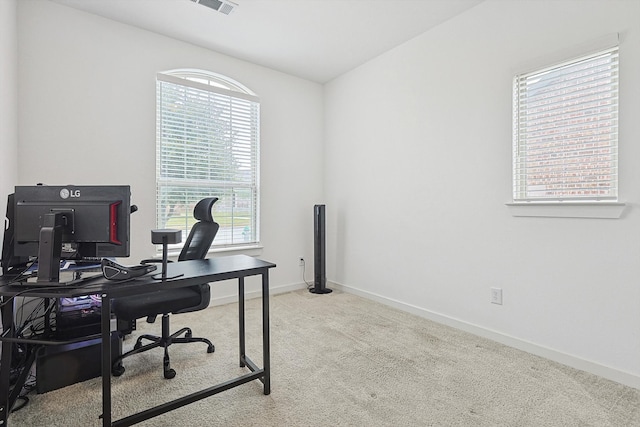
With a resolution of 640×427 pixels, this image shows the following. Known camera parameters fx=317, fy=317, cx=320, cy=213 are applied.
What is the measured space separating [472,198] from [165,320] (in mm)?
2721

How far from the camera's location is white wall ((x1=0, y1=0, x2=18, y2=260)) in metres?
2.25

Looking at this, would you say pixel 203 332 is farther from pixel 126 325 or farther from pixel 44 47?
pixel 44 47

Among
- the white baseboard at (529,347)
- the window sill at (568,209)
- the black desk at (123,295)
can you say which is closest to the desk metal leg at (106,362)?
the black desk at (123,295)

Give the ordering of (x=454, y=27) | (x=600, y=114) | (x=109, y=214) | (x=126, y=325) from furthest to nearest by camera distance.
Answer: (x=454, y=27) → (x=126, y=325) → (x=600, y=114) → (x=109, y=214)

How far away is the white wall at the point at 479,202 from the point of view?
6.81 feet

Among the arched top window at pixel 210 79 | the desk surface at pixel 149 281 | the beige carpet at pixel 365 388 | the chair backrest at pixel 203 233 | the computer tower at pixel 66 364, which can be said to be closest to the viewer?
the desk surface at pixel 149 281

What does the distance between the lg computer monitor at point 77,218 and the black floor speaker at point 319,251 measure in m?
2.70

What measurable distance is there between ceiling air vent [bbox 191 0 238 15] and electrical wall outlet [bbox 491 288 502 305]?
3.33m

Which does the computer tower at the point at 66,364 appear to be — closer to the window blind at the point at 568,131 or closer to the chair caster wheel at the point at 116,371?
the chair caster wheel at the point at 116,371

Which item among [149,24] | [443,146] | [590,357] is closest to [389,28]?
[443,146]

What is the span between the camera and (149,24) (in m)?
3.09

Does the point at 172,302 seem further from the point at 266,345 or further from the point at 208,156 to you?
the point at 208,156

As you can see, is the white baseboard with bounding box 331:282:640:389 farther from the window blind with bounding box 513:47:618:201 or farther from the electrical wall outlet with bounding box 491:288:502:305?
the window blind with bounding box 513:47:618:201

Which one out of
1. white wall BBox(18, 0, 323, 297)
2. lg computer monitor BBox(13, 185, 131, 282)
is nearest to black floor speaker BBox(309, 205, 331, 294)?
white wall BBox(18, 0, 323, 297)
